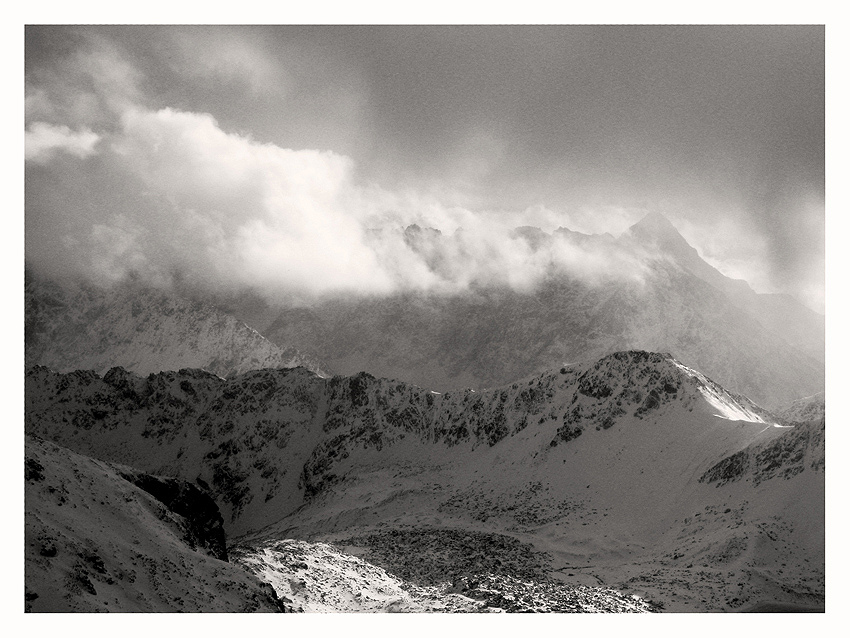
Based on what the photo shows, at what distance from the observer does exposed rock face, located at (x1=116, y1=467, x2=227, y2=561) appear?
43.6 metres

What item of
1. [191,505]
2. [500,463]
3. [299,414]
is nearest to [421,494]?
[500,463]

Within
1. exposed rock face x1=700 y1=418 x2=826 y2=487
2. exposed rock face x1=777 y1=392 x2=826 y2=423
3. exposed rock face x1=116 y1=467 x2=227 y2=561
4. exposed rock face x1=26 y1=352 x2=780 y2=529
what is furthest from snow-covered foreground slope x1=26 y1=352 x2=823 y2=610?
exposed rock face x1=777 y1=392 x2=826 y2=423

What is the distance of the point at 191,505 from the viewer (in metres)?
46.9

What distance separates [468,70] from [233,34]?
1258cm

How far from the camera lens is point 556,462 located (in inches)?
3725

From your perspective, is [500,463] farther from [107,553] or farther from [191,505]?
[107,553]

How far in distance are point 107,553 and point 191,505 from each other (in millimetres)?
15236

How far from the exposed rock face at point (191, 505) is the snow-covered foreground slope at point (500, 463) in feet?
51.8

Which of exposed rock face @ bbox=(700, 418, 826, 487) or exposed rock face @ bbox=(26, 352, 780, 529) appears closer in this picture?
exposed rock face @ bbox=(700, 418, 826, 487)

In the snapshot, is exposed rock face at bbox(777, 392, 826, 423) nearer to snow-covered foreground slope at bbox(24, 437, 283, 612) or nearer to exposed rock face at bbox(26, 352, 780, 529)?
exposed rock face at bbox(26, 352, 780, 529)

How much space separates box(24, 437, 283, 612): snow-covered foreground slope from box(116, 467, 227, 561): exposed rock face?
12.8ft

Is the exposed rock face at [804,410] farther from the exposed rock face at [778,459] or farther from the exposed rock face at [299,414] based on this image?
the exposed rock face at [778,459]

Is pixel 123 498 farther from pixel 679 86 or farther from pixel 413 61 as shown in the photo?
pixel 679 86

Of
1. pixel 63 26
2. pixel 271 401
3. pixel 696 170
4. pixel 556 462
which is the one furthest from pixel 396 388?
pixel 63 26
